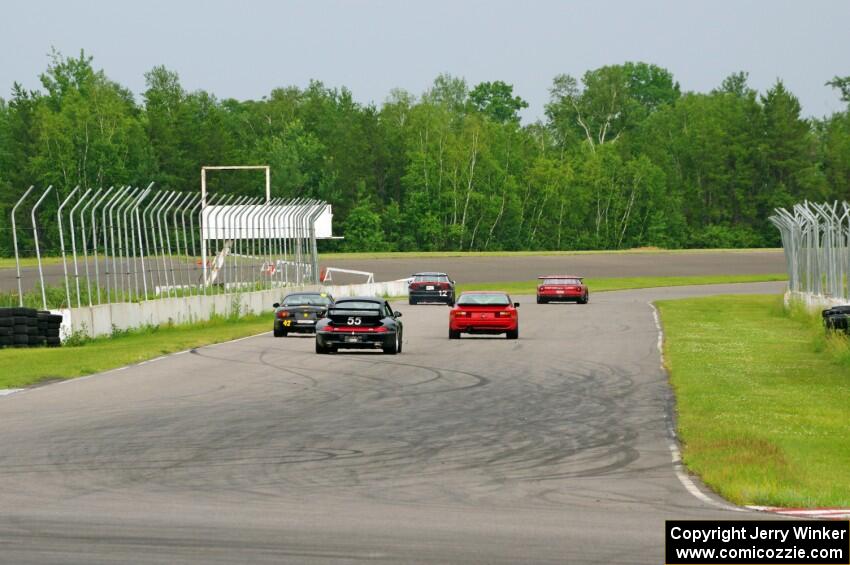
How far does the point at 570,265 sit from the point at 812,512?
109676 millimetres

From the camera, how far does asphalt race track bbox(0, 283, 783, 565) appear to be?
11.4m

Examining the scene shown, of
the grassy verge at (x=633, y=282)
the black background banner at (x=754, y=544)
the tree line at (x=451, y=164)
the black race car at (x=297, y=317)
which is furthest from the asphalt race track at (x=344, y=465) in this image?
the tree line at (x=451, y=164)

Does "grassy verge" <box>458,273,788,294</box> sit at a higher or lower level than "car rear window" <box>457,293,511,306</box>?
lower

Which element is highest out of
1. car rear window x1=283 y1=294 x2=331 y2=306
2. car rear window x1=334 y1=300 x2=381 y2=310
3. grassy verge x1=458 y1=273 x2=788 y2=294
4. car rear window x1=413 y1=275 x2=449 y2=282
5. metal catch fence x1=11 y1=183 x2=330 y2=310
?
metal catch fence x1=11 y1=183 x2=330 y2=310

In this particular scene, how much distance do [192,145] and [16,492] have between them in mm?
137415

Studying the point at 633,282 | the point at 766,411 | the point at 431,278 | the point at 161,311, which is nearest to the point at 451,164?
the point at 633,282

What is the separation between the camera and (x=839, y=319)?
121ft

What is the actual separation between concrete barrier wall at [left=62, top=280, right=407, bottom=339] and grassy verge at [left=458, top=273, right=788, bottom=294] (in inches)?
1171

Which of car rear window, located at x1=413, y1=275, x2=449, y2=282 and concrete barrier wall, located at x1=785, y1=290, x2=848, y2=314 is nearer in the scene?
concrete barrier wall, located at x1=785, y1=290, x2=848, y2=314

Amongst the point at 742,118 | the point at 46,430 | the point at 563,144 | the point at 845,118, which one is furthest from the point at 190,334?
the point at 845,118

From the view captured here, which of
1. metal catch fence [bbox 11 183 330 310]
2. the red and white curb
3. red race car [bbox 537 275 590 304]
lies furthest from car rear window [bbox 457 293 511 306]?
the red and white curb

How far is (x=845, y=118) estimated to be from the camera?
625 feet

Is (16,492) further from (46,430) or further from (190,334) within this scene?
(190,334)

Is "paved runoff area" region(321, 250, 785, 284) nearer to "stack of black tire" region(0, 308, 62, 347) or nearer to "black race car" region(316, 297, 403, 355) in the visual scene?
"stack of black tire" region(0, 308, 62, 347)
